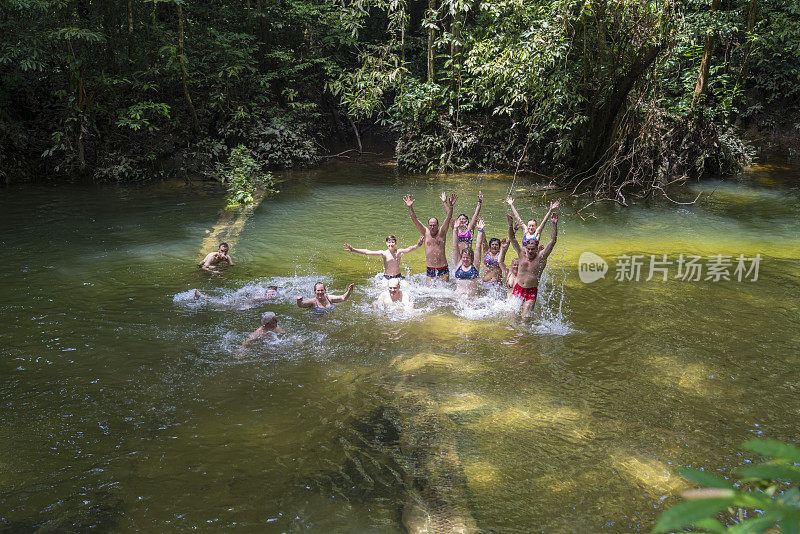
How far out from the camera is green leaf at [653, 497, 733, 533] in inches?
36.2

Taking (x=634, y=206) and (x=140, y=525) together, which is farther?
(x=634, y=206)

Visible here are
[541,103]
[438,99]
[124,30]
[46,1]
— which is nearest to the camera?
[46,1]

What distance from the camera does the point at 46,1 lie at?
46.6 feet

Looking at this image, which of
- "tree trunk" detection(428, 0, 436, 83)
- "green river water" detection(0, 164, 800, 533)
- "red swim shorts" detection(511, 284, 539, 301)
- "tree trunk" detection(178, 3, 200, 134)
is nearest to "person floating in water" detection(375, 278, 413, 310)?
"green river water" detection(0, 164, 800, 533)

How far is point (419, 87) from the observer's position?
60.5 feet

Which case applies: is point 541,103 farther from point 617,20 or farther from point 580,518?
point 580,518

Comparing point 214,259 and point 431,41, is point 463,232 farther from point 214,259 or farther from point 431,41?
point 431,41

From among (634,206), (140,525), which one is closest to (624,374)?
(140,525)

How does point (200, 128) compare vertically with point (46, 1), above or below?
below

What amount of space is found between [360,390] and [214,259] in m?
4.81

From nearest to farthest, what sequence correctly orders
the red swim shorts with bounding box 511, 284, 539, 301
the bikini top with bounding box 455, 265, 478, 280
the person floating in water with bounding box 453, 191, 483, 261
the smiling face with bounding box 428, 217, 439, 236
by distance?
the red swim shorts with bounding box 511, 284, 539, 301 → the bikini top with bounding box 455, 265, 478, 280 → the smiling face with bounding box 428, 217, 439, 236 → the person floating in water with bounding box 453, 191, 483, 261

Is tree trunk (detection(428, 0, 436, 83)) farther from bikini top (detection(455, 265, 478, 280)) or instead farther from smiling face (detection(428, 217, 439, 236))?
bikini top (detection(455, 265, 478, 280))

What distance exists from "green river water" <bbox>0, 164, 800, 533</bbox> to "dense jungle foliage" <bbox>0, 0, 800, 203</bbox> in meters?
4.93

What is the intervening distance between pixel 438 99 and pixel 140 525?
16.6 m
